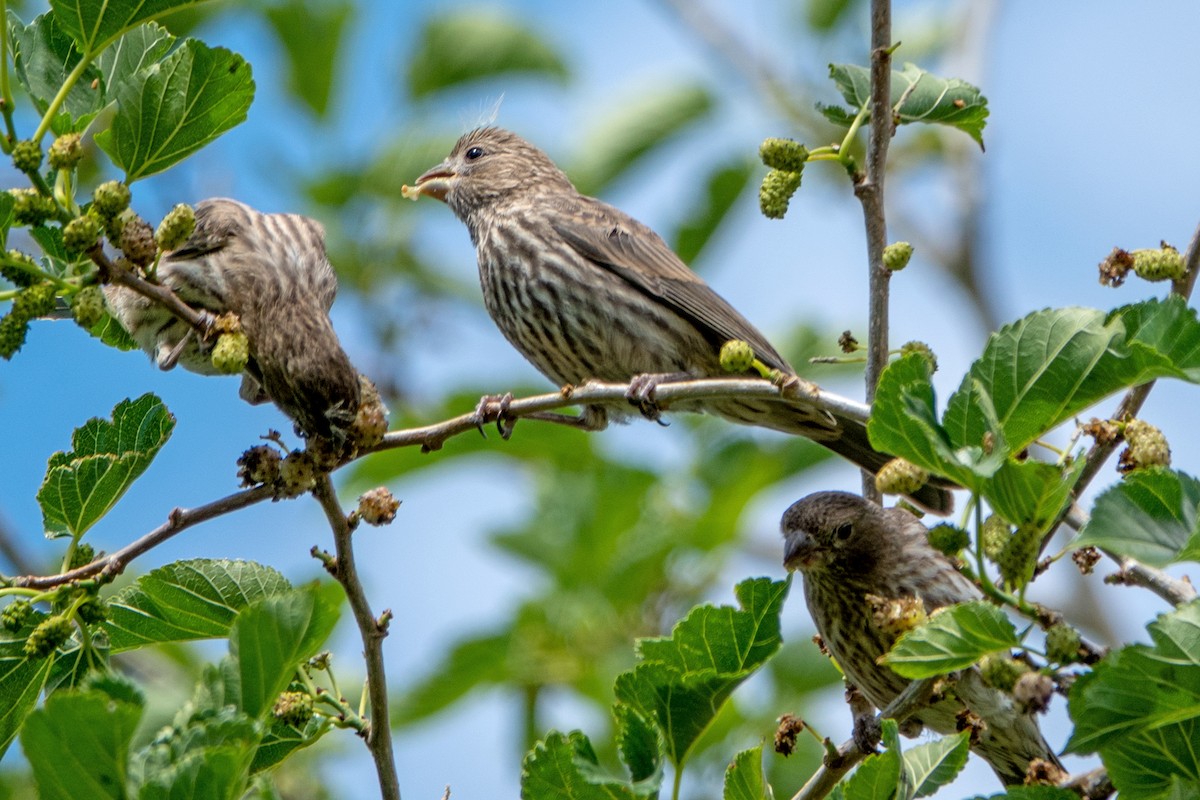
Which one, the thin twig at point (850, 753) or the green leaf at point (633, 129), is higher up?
the green leaf at point (633, 129)

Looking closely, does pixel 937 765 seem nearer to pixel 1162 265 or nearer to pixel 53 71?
pixel 1162 265

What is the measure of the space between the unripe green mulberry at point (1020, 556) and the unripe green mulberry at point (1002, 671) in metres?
0.14

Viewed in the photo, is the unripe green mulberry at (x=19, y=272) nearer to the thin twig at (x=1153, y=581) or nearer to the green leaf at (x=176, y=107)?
the green leaf at (x=176, y=107)

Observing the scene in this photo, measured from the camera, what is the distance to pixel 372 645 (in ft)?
9.87

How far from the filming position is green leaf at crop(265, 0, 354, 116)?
8.39 meters

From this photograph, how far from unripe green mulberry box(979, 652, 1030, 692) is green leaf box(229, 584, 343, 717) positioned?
3.61 ft

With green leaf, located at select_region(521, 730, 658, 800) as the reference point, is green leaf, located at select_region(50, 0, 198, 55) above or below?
above

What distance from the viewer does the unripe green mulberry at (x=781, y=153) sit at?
10.6 ft

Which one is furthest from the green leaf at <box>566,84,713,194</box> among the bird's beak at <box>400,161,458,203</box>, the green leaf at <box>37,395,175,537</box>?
the green leaf at <box>37,395,175,537</box>

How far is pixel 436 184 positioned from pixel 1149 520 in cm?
486

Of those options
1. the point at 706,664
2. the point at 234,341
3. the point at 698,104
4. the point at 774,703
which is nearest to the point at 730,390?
the point at 706,664

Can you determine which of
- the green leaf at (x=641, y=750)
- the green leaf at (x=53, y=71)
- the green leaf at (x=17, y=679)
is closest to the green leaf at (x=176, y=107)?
the green leaf at (x=53, y=71)

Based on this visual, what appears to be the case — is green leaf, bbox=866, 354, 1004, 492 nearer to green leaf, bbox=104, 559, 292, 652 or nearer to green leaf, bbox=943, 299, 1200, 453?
green leaf, bbox=943, 299, 1200, 453

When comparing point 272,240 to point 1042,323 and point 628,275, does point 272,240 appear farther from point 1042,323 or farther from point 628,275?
point 1042,323
